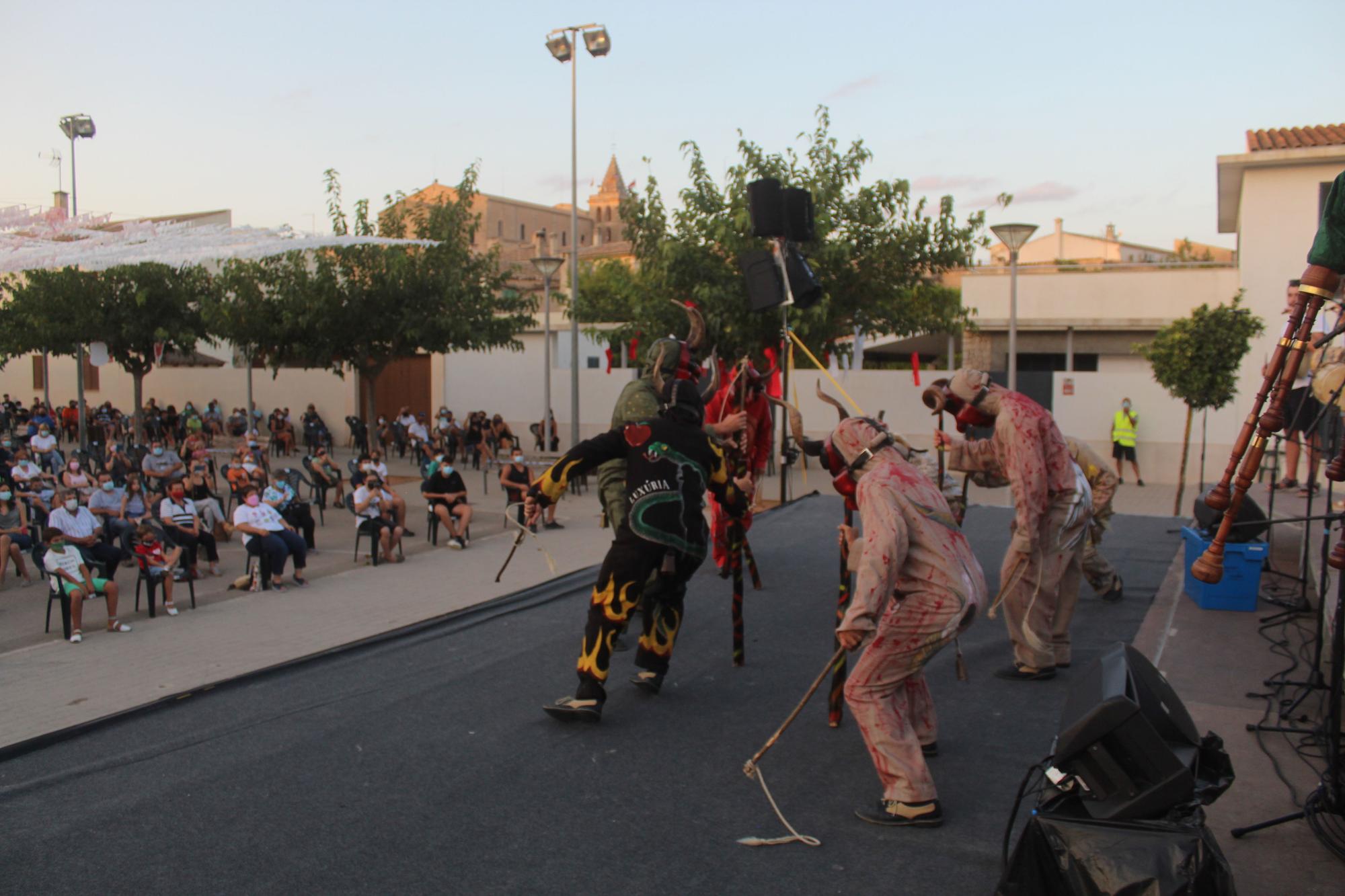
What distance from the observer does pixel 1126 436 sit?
16984 mm

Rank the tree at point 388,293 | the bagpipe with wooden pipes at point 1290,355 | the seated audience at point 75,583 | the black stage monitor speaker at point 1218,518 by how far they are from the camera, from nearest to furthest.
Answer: the bagpipe with wooden pipes at point 1290,355 < the black stage monitor speaker at point 1218,518 < the seated audience at point 75,583 < the tree at point 388,293

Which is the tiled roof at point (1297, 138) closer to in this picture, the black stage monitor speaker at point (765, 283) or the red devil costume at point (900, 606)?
the black stage monitor speaker at point (765, 283)

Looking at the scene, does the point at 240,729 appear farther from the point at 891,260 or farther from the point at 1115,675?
the point at 891,260

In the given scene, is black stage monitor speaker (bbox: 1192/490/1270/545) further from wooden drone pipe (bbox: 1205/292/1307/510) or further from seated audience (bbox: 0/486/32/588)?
seated audience (bbox: 0/486/32/588)

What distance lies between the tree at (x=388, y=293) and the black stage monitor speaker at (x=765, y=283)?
7846 millimetres

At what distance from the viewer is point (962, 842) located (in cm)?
377

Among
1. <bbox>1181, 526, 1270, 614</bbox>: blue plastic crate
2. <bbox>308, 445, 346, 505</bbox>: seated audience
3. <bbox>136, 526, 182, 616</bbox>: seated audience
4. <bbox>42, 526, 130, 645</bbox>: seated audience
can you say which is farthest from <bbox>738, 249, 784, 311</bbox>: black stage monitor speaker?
<bbox>308, 445, 346, 505</bbox>: seated audience

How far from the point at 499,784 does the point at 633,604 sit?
117cm

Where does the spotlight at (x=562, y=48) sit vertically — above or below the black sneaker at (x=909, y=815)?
above

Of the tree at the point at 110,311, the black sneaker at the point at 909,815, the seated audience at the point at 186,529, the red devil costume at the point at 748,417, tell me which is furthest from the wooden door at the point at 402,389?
the black sneaker at the point at 909,815

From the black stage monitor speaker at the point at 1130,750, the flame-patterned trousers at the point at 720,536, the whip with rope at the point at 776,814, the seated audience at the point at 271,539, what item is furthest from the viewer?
the seated audience at the point at 271,539

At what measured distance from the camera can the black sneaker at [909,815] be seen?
3.87m

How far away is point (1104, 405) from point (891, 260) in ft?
19.9

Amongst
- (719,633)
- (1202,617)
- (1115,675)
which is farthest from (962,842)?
(1202,617)
